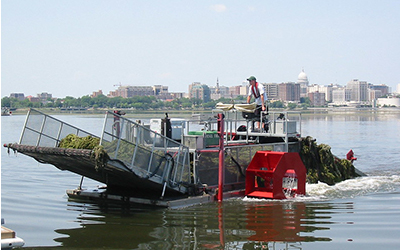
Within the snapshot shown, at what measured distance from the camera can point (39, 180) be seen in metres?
26.2

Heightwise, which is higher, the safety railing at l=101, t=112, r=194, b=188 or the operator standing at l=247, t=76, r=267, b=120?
the operator standing at l=247, t=76, r=267, b=120

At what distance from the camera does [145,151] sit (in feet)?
56.9

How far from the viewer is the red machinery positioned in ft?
65.3

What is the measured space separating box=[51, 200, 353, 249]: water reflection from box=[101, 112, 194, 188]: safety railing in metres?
1.23

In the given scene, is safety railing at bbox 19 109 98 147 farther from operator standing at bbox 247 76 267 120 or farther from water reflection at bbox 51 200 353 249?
operator standing at bbox 247 76 267 120

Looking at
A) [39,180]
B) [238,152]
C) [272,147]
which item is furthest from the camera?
[39,180]

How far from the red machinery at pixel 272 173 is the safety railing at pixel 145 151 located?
247cm

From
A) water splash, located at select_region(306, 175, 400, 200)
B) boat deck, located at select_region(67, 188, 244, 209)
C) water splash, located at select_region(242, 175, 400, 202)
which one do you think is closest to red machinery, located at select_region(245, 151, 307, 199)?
water splash, located at select_region(242, 175, 400, 202)

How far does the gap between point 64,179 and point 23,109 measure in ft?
561

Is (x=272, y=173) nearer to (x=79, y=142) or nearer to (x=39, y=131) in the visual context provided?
(x=79, y=142)

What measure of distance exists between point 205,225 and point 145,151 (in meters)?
3.05

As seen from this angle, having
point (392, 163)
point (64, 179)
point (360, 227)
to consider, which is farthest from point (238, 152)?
point (392, 163)

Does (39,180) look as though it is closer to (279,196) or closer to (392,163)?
(279,196)

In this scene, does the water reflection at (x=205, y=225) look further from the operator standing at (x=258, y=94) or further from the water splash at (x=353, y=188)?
the operator standing at (x=258, y=94)
